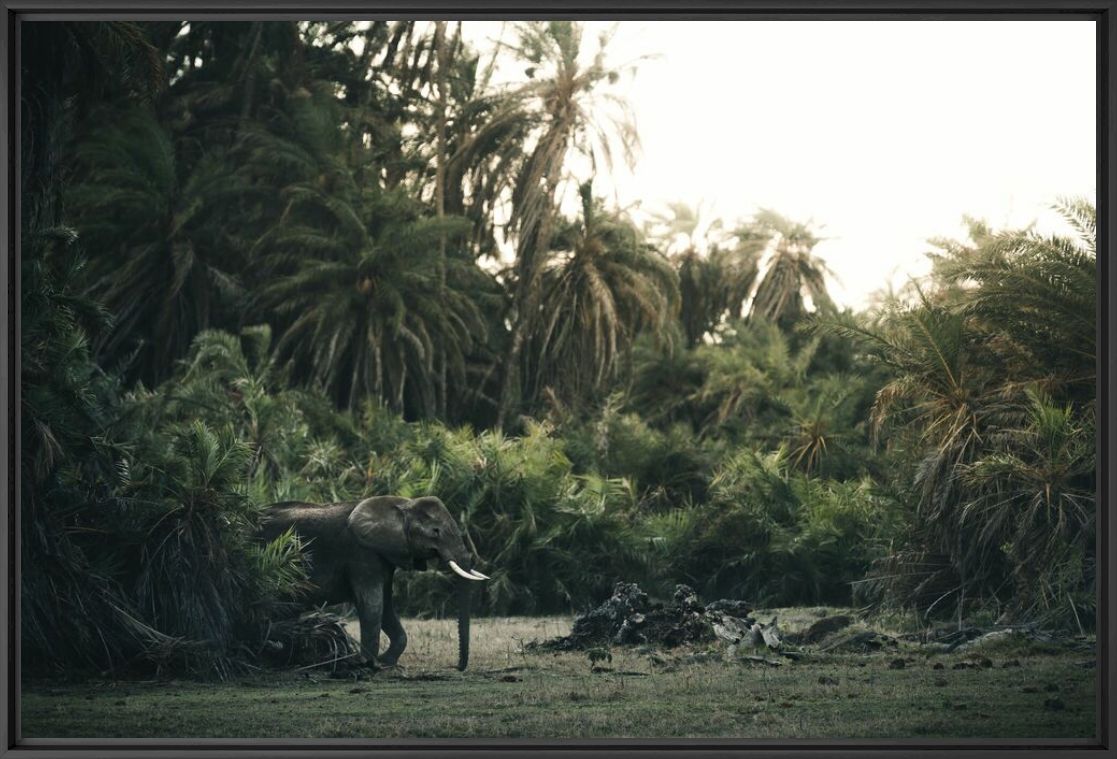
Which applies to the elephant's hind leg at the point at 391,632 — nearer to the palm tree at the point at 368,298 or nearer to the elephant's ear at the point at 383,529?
the elephant's ear at the point at 383,529

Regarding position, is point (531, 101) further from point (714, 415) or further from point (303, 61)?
point (714, 415)

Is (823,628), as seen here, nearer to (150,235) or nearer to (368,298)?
(368,298)

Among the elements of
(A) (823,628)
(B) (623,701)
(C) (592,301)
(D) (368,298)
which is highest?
(C) (592,301)

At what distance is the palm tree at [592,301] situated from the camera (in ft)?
68.1

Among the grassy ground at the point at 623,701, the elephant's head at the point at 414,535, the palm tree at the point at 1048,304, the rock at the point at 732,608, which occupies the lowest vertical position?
the grassy ground at the point at 623,701

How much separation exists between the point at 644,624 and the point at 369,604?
221cm

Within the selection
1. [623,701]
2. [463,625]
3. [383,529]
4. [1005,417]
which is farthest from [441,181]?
[623,701]

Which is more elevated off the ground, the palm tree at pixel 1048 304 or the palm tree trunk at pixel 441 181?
the palm tree trunk at pixel 441 181

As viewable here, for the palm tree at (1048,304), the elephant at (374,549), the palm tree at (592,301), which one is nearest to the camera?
the elephant at (374,549)

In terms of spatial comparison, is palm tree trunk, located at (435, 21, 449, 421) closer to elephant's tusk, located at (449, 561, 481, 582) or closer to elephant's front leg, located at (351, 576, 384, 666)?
elephant's front leg, located at (351, 576, 384, 666)

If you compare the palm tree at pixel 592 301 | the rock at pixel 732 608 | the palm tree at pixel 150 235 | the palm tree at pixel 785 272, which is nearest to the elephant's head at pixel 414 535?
the rock at pixel 732 608

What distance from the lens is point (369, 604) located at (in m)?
11.3

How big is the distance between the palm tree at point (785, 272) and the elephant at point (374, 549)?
12.8m

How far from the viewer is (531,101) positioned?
20.2 meters
